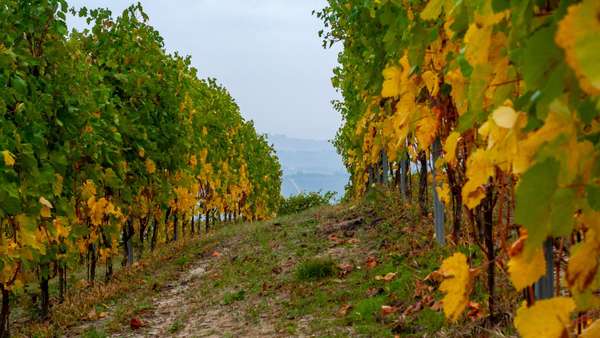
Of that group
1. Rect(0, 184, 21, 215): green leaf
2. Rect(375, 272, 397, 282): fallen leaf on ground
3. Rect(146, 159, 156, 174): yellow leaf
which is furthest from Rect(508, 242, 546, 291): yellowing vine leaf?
Rect(146, 159, 156, 174): yellow leaf

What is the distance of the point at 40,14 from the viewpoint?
20.9 ft

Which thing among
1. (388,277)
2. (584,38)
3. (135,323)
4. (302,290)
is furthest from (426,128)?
(135,323)

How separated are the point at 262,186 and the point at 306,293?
84.4ft

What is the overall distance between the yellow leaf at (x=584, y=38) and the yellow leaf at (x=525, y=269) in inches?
17.7

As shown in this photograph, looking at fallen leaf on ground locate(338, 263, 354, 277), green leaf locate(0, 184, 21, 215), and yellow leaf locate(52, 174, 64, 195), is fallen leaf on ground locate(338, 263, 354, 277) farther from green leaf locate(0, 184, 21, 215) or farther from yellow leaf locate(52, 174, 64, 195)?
green leaf locate(0, 184, 21, 215)

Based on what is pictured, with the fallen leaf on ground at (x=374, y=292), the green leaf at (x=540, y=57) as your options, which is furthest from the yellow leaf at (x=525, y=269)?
the fallen leaf on ground at (x=374, y=292)

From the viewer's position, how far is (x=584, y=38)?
566mm

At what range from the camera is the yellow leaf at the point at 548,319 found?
2.87 feet

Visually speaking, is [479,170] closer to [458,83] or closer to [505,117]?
[505,117]

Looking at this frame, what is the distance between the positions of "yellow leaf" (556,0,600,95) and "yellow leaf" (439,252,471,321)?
761mm

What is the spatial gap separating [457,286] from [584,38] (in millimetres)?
875

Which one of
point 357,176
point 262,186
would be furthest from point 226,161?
point 262,186

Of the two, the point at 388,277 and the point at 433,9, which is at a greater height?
the point at 433,9

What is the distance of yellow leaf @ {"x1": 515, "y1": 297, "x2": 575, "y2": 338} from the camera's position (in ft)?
2.87
